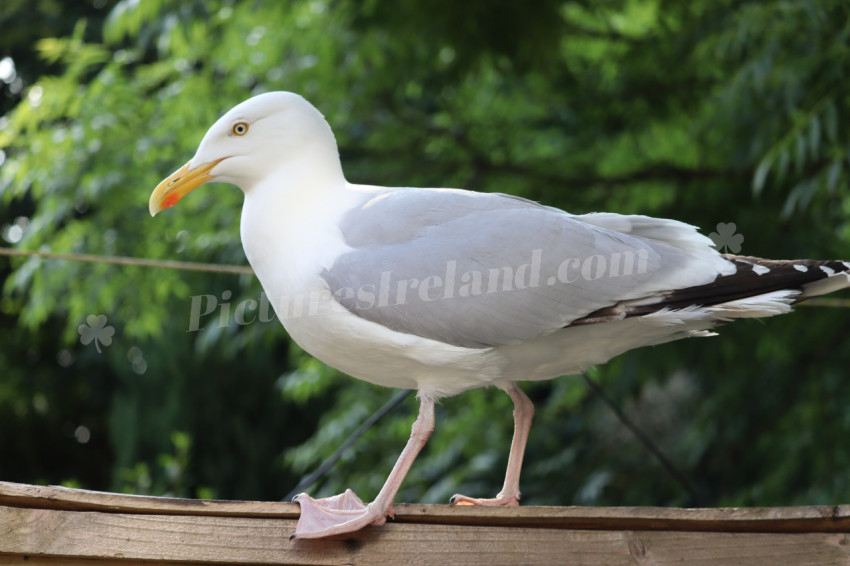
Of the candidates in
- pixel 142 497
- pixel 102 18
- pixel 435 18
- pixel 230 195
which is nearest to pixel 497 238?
pixel 142 497

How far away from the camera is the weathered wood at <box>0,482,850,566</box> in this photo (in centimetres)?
149

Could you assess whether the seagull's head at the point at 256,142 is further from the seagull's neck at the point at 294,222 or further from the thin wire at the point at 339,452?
the thin wire at the point at 339,452

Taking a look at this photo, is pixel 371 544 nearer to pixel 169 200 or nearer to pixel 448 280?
pixel 448 280

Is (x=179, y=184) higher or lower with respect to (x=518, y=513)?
higher

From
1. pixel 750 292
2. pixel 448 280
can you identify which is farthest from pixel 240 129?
pixel 750 292

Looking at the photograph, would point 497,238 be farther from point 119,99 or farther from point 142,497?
point 119,99

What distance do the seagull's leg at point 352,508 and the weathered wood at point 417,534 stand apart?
0.10 ft

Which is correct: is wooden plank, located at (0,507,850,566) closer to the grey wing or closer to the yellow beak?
the grey wing

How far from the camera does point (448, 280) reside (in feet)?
5.40

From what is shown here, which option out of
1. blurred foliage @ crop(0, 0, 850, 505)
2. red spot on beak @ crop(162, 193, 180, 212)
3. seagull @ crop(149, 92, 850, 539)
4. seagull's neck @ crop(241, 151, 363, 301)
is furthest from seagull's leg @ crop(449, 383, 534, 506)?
blurred foliage @ crop(0, 0, 850, 505)

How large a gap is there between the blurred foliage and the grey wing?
4.80 feet

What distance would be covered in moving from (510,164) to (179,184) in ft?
7.86

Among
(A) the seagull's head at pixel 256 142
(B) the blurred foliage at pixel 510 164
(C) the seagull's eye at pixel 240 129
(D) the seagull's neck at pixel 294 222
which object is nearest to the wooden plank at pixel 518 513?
(D) the seagull's neck at pixel 294 222

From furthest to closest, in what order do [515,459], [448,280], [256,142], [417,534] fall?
[515,459] < [256,142] < [448,280] < [417,534]
